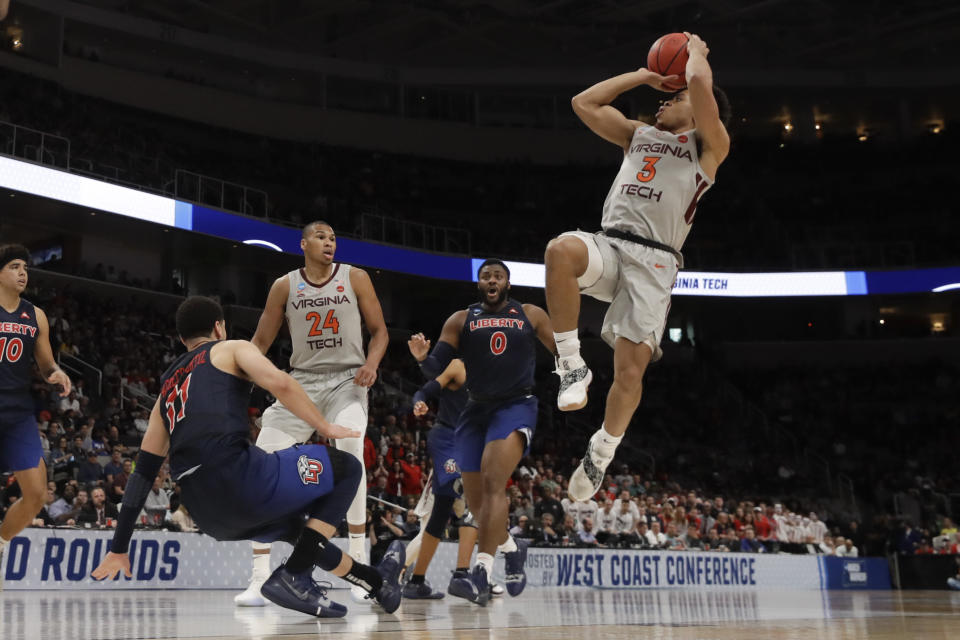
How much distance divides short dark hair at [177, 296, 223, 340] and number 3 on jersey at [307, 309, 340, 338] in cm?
206

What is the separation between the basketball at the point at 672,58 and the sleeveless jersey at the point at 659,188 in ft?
1.09

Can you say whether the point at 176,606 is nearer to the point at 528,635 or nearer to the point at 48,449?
the point at 528,635

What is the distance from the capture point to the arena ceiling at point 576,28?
28.5 meters

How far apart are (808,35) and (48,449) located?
26.5 m

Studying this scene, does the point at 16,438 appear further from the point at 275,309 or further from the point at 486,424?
the point at 486,424

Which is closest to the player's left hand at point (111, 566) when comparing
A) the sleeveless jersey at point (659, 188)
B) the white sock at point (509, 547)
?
the sleeveless jersey at point (659, 188)

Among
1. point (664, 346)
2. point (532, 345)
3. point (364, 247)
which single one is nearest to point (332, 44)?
point (364, 247)

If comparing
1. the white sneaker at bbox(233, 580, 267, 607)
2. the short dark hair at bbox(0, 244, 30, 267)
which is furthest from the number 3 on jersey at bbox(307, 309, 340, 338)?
the short dark hair at bbox(0, 244, 30, 267)

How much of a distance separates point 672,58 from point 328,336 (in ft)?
9.61

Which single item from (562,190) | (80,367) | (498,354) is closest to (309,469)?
(498,354)

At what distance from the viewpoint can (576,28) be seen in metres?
30.6

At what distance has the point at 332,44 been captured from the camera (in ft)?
101

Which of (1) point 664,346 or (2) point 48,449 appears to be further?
(1) point 664,346

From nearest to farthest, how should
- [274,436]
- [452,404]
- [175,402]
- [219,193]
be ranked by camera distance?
[175,402] → [274,436] → [452,404] → [219,193]
